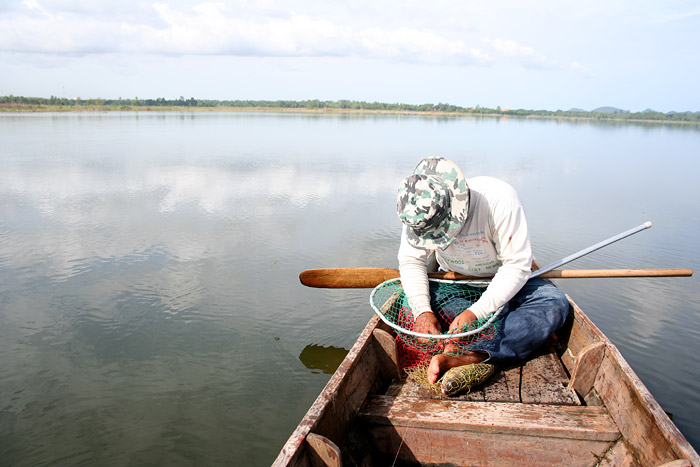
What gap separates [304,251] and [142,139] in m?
→ 17.5

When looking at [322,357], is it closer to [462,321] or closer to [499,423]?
[462,321]

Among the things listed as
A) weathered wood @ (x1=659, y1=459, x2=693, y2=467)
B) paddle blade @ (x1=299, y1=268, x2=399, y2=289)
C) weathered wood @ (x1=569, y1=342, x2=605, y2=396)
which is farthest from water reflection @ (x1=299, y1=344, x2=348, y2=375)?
weathered wood @ (x1=659, y1=459, x2=693, y2=467)

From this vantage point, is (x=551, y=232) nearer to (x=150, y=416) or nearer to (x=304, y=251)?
(x=304, y=251)

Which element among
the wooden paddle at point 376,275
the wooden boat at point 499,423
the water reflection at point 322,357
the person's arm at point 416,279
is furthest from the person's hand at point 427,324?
the water reflection at point 322,357

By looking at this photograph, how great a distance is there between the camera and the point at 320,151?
18.3 meters

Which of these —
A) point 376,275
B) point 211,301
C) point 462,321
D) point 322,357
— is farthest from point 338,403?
point 211,301

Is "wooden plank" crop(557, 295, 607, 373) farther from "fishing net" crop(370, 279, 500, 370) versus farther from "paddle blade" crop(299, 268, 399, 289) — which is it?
"paddle blade" crop(299, 268, 399, 289)

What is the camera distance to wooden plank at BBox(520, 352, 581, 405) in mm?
2771

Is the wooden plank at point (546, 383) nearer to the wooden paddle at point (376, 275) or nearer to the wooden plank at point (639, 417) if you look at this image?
the wooden plank at point (639, 417)

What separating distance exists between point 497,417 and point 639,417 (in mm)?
642

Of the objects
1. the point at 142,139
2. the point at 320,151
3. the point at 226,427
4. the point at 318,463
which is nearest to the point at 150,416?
the point at 226,427

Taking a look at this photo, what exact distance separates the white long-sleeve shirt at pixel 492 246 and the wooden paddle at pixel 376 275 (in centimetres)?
36

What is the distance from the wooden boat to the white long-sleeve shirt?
1.70ft

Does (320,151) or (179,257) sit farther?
(320,151)
